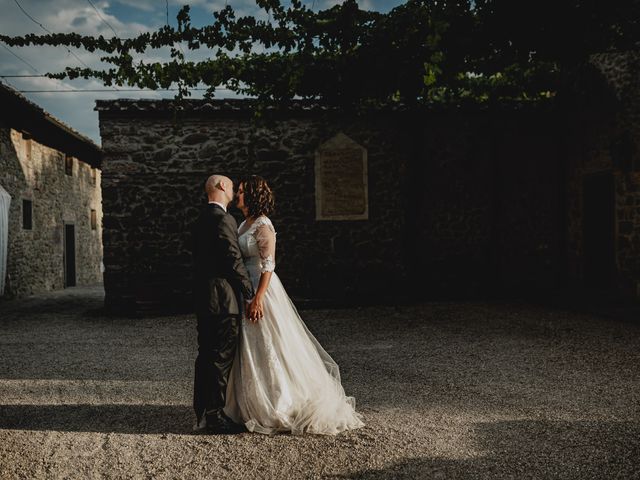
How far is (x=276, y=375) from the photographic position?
12.8ft

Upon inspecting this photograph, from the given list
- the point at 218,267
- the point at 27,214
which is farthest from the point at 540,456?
the point at 27,214

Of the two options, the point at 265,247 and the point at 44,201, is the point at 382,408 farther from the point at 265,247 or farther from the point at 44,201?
the point at 44,201

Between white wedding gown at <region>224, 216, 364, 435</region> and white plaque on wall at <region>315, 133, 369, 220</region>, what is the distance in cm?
768

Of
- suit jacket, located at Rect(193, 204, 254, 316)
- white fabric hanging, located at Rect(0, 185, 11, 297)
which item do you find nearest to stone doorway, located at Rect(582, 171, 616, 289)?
suit jacket, located at Rect(193, 204, 254, 316)

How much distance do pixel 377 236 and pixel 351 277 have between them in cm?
99

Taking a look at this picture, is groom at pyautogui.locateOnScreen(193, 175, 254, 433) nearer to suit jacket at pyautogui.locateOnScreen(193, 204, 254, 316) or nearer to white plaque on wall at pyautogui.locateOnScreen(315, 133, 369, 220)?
suit jacket at pyautogui.locateOnScreen(193, 204, 254, 316)

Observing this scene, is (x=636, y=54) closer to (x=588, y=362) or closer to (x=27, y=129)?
(x=588, y=362)

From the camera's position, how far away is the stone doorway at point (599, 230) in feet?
36.2

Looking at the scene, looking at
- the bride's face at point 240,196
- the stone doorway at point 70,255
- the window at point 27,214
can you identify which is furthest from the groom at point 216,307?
the stone doorway at point 70,255

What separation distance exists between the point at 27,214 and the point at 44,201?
44.7 inches

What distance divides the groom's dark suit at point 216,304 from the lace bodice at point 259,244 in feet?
0.40

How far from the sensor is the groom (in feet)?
12.7

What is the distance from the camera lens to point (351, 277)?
469 inches

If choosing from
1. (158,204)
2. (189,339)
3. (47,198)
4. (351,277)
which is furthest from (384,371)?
(47,198)
